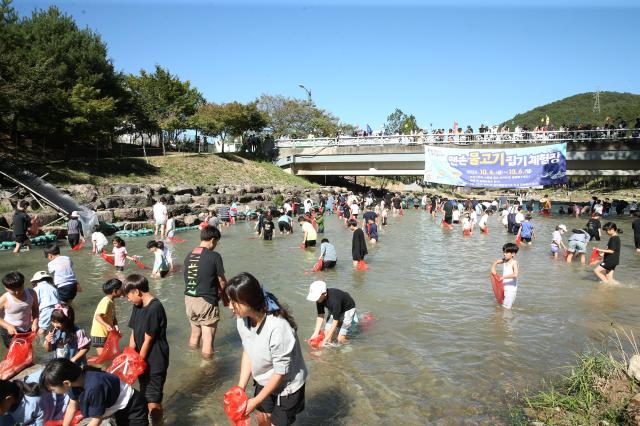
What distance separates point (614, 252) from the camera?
10.3 m

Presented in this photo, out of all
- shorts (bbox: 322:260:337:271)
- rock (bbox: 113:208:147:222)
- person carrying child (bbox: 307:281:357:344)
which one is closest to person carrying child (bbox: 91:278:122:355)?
person carrying child (bbox: 307:281:357:344)

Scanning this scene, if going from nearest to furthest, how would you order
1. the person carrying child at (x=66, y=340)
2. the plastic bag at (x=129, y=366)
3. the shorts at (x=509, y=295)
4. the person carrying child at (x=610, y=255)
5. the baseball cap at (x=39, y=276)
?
the plastic bag at (x=129, y=366)
the person carrying child at (x=66, y=340)
the baseball cap at (x=39, y=276)
the shorts at (x=509, y=295)
the person carrying child at (x=610, y=255)

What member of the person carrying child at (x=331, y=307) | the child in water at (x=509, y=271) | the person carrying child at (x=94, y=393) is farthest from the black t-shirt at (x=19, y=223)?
the child in water at (x=509, y=271)

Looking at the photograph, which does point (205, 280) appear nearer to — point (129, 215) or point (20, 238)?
point (20, 238)

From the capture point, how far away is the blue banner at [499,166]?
2798 centimetres

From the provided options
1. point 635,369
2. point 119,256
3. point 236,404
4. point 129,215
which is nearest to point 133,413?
point 236,404

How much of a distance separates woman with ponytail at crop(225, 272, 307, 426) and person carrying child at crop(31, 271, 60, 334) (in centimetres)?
382

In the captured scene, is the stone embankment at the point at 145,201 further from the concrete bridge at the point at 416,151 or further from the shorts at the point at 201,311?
the shorts at the point at 201,311

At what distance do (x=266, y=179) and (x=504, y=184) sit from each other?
771 inches

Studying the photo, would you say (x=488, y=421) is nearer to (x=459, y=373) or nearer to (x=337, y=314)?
(x=459, y=373)

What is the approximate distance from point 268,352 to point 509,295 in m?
6.80

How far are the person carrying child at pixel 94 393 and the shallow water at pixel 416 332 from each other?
57.0 inches

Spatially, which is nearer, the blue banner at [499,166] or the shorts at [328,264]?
the shorts at [328,264]

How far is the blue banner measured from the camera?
2798 centimetres
